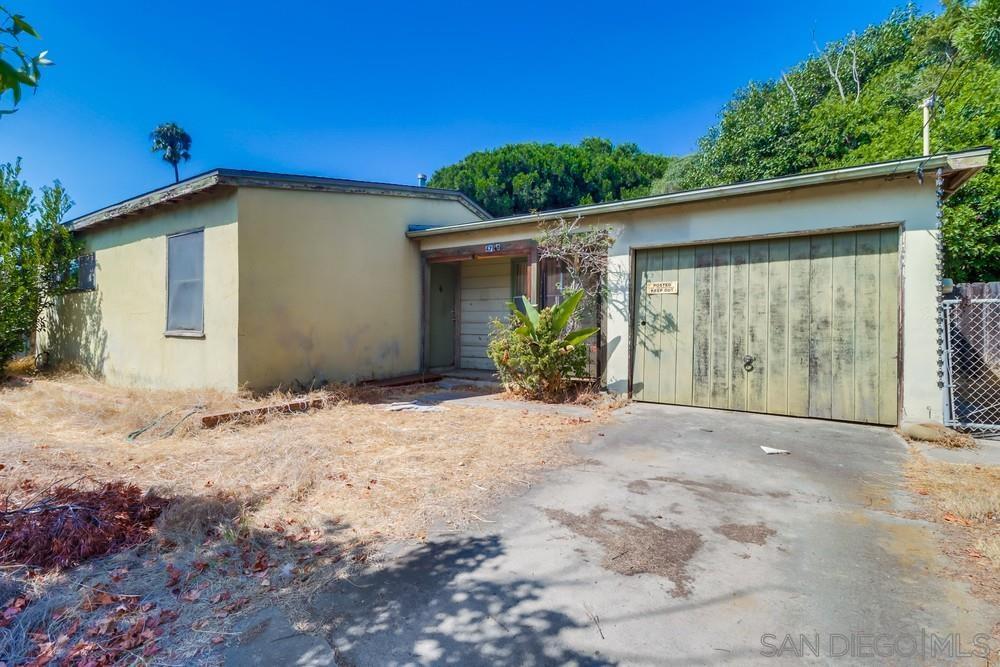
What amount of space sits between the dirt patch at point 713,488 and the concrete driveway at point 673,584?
0.06 ft

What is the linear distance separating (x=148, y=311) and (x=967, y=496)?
10.1 metres

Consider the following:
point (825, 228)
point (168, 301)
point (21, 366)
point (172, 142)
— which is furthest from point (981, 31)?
point (172, 142)

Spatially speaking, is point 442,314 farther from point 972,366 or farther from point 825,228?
point 972,366

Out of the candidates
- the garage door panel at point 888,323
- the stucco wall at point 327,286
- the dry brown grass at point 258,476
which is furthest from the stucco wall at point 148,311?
the garage door panel at point 888,323

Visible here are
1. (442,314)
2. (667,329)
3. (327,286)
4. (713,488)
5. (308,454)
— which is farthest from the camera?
(442,314)

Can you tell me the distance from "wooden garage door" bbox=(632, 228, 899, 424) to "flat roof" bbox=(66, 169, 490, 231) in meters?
4.46

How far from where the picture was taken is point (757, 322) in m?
5.62

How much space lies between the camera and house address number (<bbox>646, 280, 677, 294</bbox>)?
20.2ft

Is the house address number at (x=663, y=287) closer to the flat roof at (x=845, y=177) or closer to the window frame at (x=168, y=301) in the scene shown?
the flat roof at (x=845, y=177)

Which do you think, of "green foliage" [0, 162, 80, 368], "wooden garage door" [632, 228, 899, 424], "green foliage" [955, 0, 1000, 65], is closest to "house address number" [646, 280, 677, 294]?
"wooden garage door" [632, 228, 899, 424]

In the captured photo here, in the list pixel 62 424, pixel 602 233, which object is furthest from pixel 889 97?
pixel 62 424

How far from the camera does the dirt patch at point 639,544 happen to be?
2232 millimetres

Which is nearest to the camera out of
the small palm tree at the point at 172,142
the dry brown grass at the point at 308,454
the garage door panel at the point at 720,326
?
the dry brown grass at the point at 308,454

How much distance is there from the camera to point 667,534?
8.59ft
